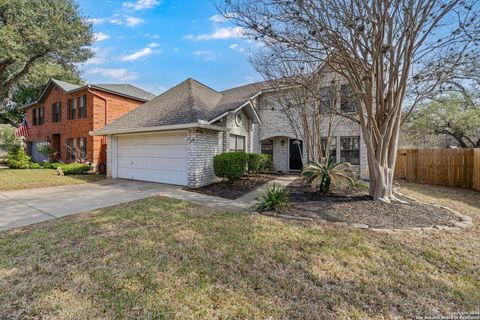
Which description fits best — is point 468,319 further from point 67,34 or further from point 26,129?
point 26,129

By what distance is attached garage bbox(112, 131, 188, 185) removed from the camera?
9.59 m

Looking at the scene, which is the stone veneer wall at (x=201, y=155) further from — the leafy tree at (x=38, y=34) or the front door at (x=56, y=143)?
the front door at (x=56, y=143)

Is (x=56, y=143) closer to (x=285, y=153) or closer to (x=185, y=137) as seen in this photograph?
(x=185, y=137)

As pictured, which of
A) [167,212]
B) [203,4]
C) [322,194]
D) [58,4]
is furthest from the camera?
[58,4]

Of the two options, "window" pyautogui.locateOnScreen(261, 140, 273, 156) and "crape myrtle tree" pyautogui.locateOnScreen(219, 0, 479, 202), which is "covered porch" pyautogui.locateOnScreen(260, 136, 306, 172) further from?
"crape myrtle tree" pyautogui.locateOnScreen(219, 0, 479, 202)

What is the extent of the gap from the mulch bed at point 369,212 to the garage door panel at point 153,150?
5.36 metres

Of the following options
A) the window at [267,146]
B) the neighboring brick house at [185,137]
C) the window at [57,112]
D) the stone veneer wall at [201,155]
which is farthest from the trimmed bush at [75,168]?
the window at [267,146]

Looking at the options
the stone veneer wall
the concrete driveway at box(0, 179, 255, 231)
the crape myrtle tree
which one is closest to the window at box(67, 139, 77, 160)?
the concrete driveway at box(0, 179, 255, 231)

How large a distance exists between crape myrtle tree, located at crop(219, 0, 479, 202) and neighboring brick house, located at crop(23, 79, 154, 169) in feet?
42.5

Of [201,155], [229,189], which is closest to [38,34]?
[201,155]

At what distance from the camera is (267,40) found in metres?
6.62

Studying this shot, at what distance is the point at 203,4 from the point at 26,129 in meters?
21.5

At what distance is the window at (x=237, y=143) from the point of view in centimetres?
1185

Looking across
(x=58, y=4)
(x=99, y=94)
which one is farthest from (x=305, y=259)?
(x=58, y=4)
